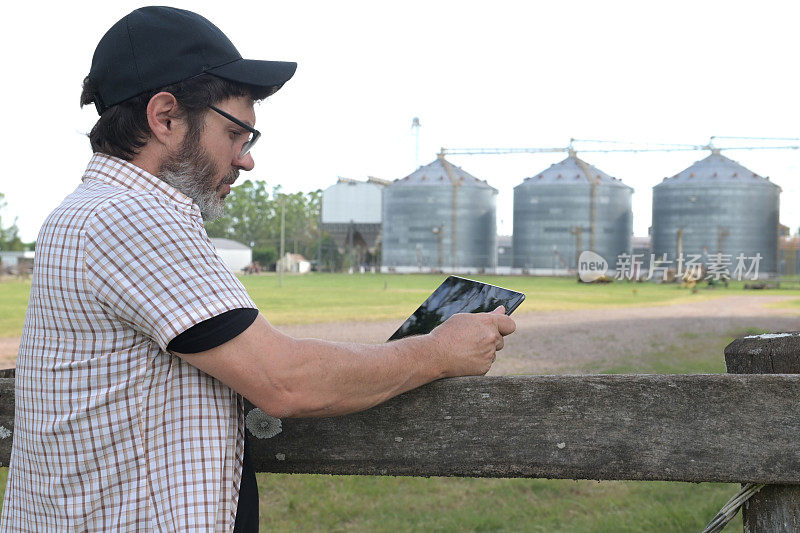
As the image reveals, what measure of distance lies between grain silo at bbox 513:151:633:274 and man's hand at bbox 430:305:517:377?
48.7 m

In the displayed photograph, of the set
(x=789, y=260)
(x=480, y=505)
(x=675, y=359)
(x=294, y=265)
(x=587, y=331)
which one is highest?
(x=480, y=505)

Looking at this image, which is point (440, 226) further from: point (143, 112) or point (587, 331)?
point (143, 112)

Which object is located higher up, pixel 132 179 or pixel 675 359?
pixel 132 179

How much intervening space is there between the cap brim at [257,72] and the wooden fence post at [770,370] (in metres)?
0.84

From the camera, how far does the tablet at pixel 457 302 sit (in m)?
1.29

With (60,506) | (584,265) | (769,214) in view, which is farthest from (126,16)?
(769,214)

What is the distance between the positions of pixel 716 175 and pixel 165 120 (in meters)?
50.4

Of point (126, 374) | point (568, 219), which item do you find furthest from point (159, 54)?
point (568, 219)

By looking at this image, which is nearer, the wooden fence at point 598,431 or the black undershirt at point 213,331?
the black undershirt at point 213,331

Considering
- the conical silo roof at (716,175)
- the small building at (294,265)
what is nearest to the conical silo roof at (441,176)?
the conical silo roof at (716,175)

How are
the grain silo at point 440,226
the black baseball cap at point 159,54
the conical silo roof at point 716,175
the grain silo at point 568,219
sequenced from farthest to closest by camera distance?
the grain silo at point 440,226 → the grain silo at point 568,219 → the conical silo roof at point 716,175 → the black baseball cap at point 159,54

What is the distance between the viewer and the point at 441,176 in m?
53.8

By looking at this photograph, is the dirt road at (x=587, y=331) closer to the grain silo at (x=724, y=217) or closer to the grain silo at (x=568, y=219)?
the grain silo at (x=724, y=217)

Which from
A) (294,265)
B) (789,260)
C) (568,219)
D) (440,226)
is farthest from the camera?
(294,265)
